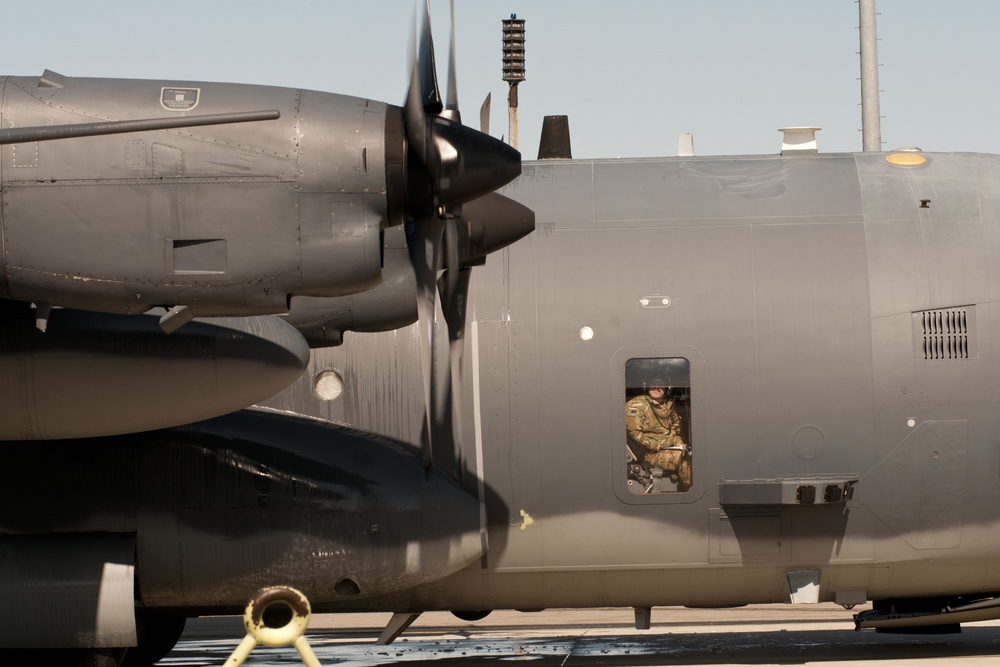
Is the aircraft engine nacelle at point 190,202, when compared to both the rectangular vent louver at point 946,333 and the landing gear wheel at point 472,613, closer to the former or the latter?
the landing gear wheel at point 472,613

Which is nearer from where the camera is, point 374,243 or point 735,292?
point 374,243

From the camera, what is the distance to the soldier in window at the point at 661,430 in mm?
11797

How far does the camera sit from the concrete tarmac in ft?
44.2

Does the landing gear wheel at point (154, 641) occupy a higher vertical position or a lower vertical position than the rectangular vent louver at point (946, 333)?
lower

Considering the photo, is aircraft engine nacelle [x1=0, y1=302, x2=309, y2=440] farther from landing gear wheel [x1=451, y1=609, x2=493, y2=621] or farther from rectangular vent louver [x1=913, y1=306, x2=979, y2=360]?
rectangular vent louver [x1=913, y1=306, x2=979, y2=360]

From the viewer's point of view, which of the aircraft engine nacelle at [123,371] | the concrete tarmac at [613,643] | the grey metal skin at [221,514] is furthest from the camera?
the concrete tarmac at [613,643]

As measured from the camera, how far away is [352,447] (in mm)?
11461

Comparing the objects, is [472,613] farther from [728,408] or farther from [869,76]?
[869,76]

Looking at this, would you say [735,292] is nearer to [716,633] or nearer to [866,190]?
[866,190]

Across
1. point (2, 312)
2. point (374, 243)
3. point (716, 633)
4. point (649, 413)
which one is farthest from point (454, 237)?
point (716, 633)

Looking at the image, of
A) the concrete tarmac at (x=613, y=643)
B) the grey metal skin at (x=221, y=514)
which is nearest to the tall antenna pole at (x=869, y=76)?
the concrete tarmac at (x=613, y=643)

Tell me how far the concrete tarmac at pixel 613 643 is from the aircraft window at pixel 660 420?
2.17 metres

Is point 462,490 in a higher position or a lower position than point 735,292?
lower

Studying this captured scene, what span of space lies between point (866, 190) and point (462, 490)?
4633mm
